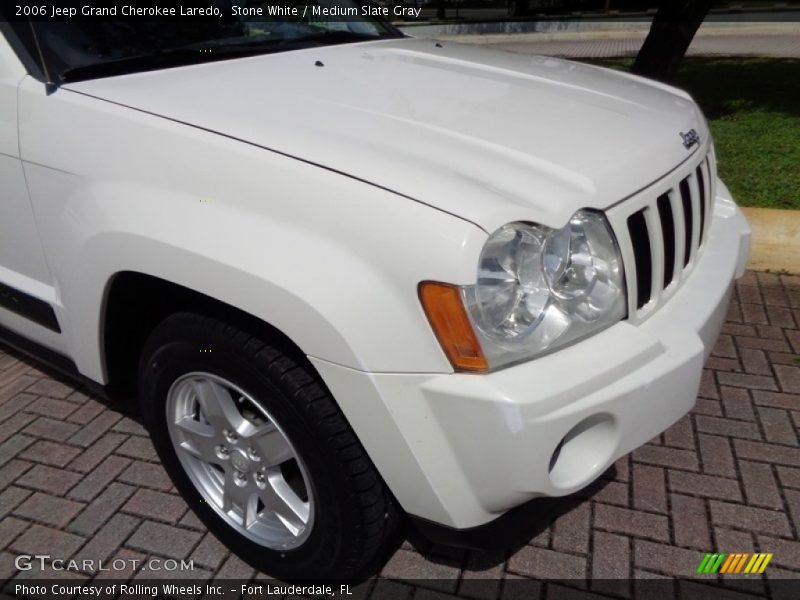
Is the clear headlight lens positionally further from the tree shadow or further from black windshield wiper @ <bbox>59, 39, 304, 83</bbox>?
the tree shadow

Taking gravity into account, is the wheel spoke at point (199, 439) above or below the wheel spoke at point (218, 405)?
below

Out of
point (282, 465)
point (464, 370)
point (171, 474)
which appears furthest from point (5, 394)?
point (464, 370)

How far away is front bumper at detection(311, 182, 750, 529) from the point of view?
5.20 feet

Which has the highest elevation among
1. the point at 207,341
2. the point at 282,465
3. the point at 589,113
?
the point at 589,113

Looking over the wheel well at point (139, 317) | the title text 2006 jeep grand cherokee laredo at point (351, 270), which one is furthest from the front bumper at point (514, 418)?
the wheel well at point (139, 317)

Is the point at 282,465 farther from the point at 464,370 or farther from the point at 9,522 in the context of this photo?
the point at 9,522

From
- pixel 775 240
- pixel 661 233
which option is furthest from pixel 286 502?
pixel 775 240

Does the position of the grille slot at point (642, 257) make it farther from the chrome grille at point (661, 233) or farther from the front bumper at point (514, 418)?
the front bumper at point (514, 418)

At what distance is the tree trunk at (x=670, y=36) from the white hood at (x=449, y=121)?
16.7ft

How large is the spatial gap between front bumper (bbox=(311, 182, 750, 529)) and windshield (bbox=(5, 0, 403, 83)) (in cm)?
134

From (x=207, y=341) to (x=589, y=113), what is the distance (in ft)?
4.27

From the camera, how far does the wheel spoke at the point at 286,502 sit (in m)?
2.08

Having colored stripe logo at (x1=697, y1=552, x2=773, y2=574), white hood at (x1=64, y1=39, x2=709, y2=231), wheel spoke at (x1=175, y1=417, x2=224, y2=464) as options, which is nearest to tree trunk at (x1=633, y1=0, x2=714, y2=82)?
white hood at (x1=64, y1=39, x2=709, y2=231)

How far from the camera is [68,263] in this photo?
2166 mm
